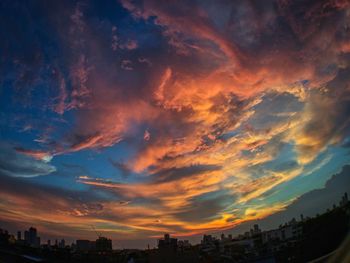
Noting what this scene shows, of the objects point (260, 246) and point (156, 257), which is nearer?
point (156, 257)

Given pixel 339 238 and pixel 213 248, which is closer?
pixel 339 238

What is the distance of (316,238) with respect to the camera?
14.6ft

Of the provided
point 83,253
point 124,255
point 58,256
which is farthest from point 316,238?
point 58,256

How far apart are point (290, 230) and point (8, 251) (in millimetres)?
4900

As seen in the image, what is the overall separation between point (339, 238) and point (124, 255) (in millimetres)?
3316

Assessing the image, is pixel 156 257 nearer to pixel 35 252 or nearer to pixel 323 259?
pixel 323 259

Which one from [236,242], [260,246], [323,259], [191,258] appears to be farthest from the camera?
[236,242]

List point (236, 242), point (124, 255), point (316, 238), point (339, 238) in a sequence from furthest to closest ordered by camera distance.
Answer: point (236, 242) < point (124, 255) < point (316, 238) < point (339, 238)

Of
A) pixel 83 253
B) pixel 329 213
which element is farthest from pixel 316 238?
pixel 83 253

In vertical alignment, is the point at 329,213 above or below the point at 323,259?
above

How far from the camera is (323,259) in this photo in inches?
136

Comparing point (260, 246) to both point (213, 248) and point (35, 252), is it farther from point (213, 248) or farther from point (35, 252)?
point (35, 252)

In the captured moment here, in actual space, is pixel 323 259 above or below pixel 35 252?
below

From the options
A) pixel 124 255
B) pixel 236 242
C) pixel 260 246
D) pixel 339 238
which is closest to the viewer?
pixel 339 238
